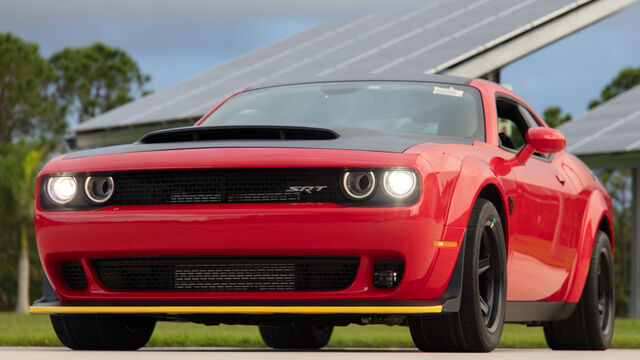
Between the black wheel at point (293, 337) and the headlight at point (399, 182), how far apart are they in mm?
3217

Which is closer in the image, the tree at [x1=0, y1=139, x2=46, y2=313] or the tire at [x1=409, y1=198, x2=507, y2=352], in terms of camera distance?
the tire at [x1=409, y1=198, x2=507, y2=352]

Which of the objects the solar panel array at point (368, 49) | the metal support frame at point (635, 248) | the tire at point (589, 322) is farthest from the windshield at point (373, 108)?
the metal support frame at point (635, 248)

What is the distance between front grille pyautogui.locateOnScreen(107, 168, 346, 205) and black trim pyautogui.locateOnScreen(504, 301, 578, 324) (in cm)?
149

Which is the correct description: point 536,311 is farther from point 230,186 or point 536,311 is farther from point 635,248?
point 635,248

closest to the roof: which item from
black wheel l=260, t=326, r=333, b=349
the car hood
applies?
the car hood

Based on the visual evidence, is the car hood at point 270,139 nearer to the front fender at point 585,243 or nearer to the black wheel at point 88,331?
the black wheel at point 88,331

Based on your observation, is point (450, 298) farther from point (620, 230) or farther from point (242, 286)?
point (620, 230)

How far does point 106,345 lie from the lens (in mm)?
5766

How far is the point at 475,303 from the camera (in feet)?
16.7

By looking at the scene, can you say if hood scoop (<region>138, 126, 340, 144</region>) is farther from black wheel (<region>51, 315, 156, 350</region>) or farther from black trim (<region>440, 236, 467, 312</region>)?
black wheel (<region>51, 315, 156, 350</region>)

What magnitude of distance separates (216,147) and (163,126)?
1409cm

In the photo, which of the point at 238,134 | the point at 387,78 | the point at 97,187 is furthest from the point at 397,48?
the point at 97,187

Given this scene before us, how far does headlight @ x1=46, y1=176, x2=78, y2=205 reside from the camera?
17.0 ft

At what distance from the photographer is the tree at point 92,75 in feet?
205
